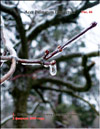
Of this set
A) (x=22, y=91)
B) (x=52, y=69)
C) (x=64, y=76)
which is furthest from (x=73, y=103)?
(x=52, y=69)

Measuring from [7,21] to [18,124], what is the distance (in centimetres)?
148

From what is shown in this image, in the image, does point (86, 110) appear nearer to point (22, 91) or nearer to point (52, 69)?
point (22, 91)

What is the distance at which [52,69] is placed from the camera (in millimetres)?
512

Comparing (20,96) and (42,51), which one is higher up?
(42,51)

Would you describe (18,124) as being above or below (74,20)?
below

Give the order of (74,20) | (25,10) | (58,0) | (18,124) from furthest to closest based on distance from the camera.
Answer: (18,124) → (74,20) → (58,0) → (25,10)

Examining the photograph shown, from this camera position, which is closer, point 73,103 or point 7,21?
point 7,21

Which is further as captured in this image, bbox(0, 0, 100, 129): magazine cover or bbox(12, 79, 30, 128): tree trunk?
bbox(12, 79, 30, 128): tree trunk

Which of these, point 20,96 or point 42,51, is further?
point 42,51

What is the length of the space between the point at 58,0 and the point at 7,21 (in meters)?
0.74

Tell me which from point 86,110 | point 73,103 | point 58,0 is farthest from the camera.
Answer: point 73,103

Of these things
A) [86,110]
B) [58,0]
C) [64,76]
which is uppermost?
[58,0]

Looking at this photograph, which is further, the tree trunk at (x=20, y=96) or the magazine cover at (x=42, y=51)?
the tree trunk at (x=20, y=96)

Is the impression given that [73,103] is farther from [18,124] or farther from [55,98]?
[18,124]
